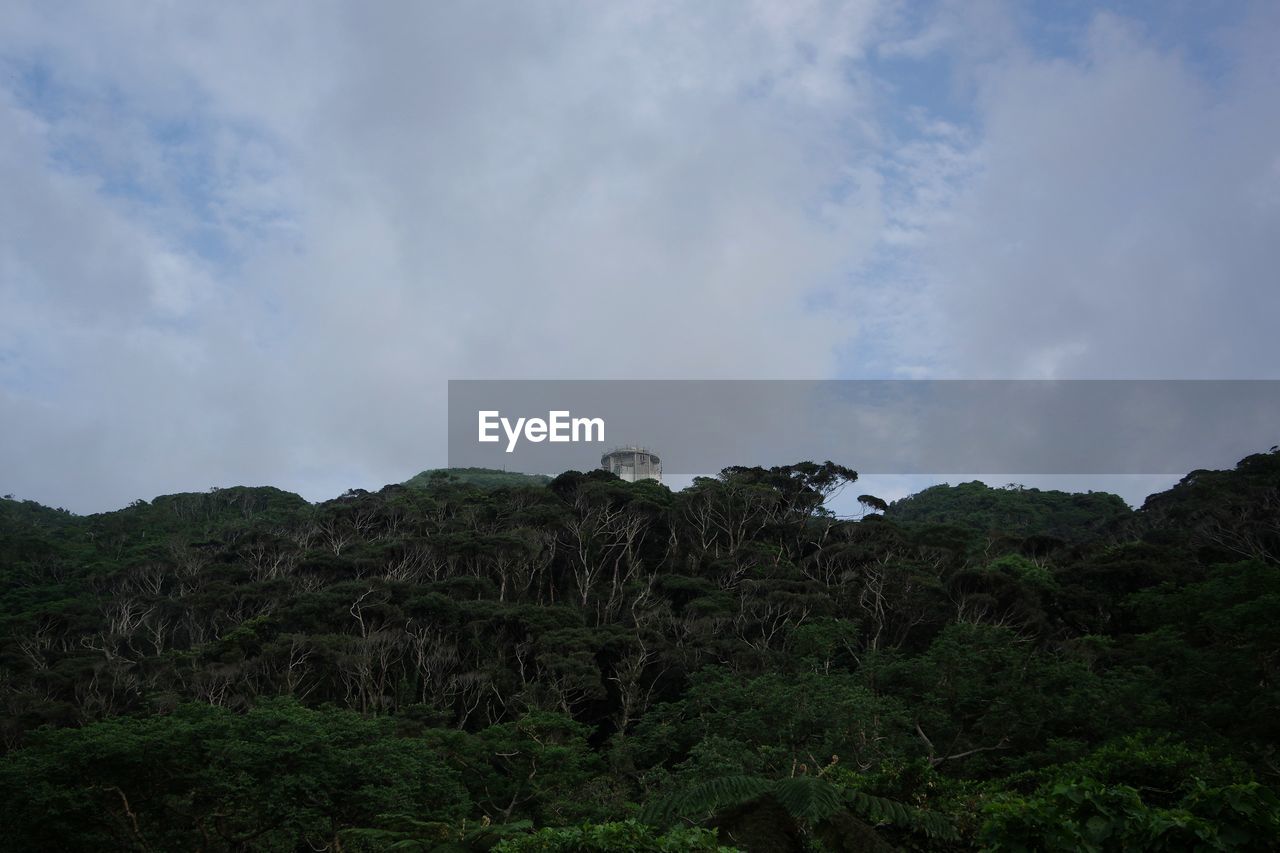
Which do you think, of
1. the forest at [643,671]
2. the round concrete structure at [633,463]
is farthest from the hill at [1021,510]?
A: the round concrete structure at [633,463]

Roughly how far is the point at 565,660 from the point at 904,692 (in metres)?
12.7

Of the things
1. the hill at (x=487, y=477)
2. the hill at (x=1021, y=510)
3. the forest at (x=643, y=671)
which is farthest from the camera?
the hill at (x=487, y=477)

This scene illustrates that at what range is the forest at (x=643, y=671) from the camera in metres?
10.2

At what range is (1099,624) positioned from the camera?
1357 inches

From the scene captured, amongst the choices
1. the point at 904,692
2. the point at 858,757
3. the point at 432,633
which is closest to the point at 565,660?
the point at 432,633

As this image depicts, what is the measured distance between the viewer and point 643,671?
33.6 m

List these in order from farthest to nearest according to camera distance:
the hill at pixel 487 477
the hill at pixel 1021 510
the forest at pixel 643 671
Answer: the hill at pixel 487 477, the hill at pixel 1021 510, the forest at pixel 643 671

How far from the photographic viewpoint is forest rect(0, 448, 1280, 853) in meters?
10.2

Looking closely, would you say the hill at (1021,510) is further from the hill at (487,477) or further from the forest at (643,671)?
the hill at (487,477)

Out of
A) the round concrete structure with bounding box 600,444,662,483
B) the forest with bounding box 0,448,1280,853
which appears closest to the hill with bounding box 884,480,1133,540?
the forest with bounding box 0,448,1280,853

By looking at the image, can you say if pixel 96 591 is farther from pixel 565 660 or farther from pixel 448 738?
pixel 448 738

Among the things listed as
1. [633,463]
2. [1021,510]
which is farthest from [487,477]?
[1021,510]

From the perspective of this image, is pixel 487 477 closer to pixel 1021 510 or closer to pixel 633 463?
pixel 633 463

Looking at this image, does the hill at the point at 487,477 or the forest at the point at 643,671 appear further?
the hill at the point at 487,477
